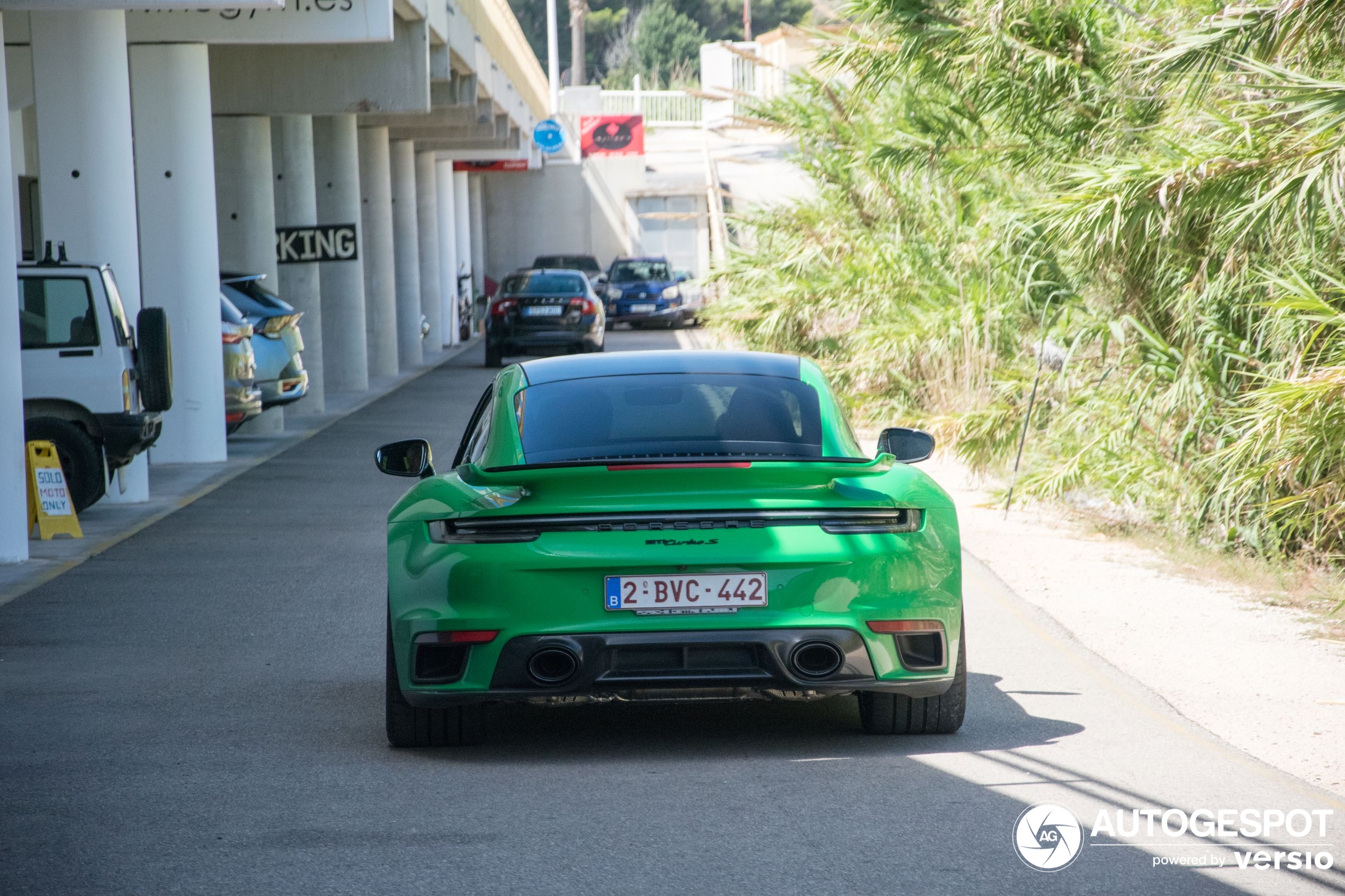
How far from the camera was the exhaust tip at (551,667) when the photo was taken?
5.57 meters

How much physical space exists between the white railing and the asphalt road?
6929 centimetres

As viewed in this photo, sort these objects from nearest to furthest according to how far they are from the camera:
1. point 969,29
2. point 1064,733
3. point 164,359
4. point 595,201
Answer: point 1064,733, point 164,359, point 969,29, point 595,201

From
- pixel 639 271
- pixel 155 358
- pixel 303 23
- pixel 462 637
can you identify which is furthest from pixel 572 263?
pixel 462 637

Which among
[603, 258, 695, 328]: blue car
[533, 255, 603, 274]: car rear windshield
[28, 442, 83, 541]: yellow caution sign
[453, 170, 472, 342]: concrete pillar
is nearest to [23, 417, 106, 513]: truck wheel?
[28, 442, 83, 541]: yellow caution sign

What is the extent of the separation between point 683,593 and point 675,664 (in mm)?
230

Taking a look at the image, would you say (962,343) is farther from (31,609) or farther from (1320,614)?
(31,609)

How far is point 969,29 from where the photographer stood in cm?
1341

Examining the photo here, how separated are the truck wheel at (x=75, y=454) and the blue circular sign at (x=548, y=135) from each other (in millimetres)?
38541

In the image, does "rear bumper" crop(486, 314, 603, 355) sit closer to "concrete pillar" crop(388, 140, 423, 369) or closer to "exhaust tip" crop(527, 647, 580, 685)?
"concrete pillar" crop(388, 140, 423, 369)

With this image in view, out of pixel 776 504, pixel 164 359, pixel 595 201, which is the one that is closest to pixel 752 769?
pixel 776 504

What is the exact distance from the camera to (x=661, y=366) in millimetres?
6652

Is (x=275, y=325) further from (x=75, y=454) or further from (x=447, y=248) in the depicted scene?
(x=447, y=248)

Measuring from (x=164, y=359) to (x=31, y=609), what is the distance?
3.18m

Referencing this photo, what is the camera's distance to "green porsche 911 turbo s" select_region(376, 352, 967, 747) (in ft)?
18.2
